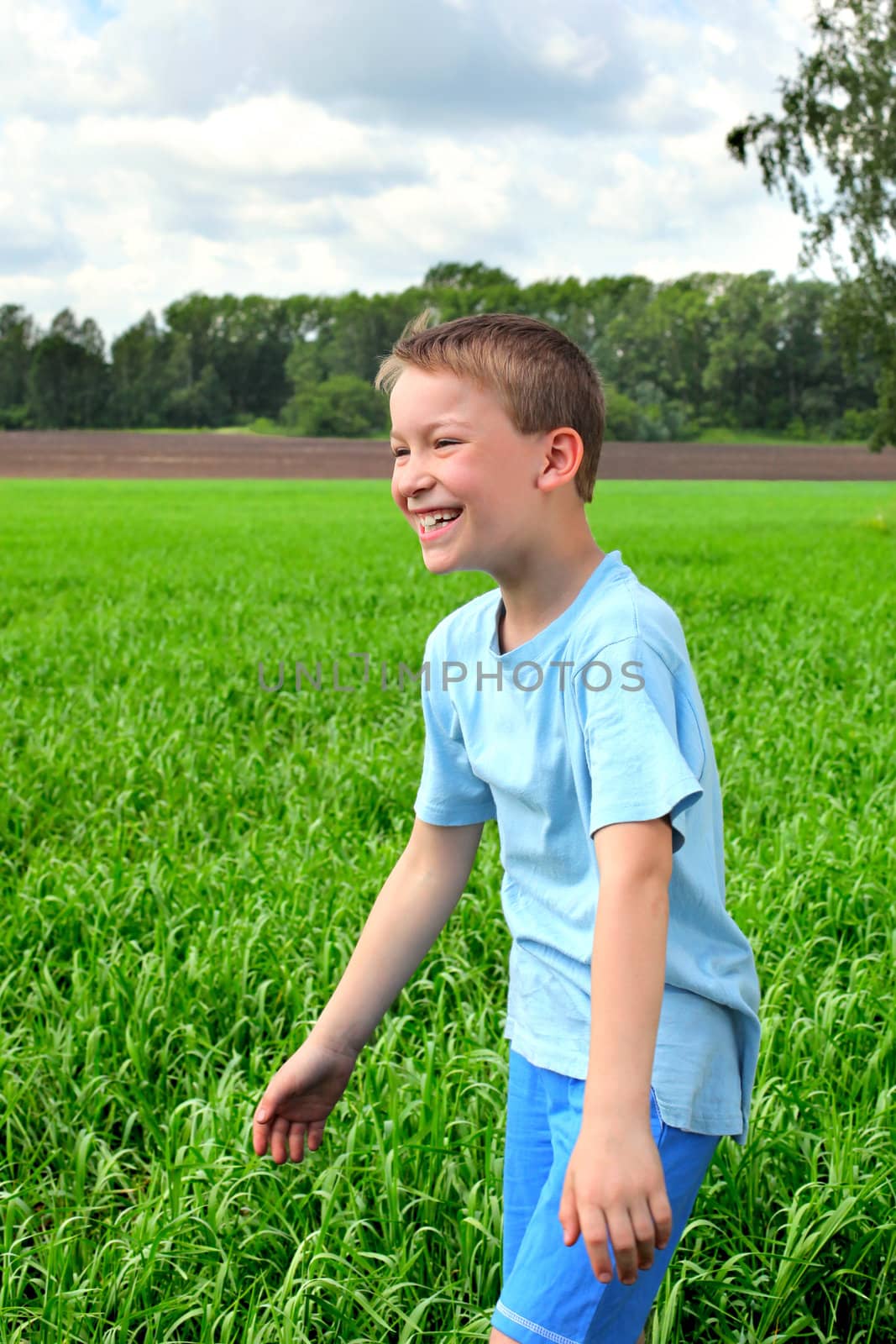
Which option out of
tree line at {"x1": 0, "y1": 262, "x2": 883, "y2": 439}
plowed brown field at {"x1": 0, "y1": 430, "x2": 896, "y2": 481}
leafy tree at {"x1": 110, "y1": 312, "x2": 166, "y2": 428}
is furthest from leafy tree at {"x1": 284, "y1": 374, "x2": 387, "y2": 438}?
leafy tree at {"x1": 110, "y1": 312, "x2": 166, "y2": 428}

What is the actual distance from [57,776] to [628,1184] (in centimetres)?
439

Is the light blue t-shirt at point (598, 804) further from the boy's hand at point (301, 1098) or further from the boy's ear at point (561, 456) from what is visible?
the boy's hand at point (301, 1098)

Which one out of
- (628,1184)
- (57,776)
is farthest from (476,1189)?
(57,776)

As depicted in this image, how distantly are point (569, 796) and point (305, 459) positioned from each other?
45782 millimetres

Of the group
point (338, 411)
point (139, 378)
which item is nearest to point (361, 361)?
point (338, 411)

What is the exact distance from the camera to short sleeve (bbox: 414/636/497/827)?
1613mm

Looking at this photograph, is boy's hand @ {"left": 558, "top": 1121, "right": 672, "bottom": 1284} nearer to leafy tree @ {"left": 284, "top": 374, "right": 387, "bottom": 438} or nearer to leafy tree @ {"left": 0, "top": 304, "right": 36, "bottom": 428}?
→ leafy tree @ {"left": 284, "top": 374, "right": 387, "bottom": 438}

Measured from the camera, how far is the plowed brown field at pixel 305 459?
1646 inches

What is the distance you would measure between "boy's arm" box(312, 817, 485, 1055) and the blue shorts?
7.8 inches

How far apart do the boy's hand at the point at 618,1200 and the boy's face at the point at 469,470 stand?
1.98ft

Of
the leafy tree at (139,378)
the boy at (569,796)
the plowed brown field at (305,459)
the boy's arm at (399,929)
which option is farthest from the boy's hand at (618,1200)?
the leafy tree at (139,378)

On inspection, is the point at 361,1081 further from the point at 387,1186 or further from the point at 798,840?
the point at 798,840

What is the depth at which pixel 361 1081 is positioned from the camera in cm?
275

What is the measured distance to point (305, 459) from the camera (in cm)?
4612
